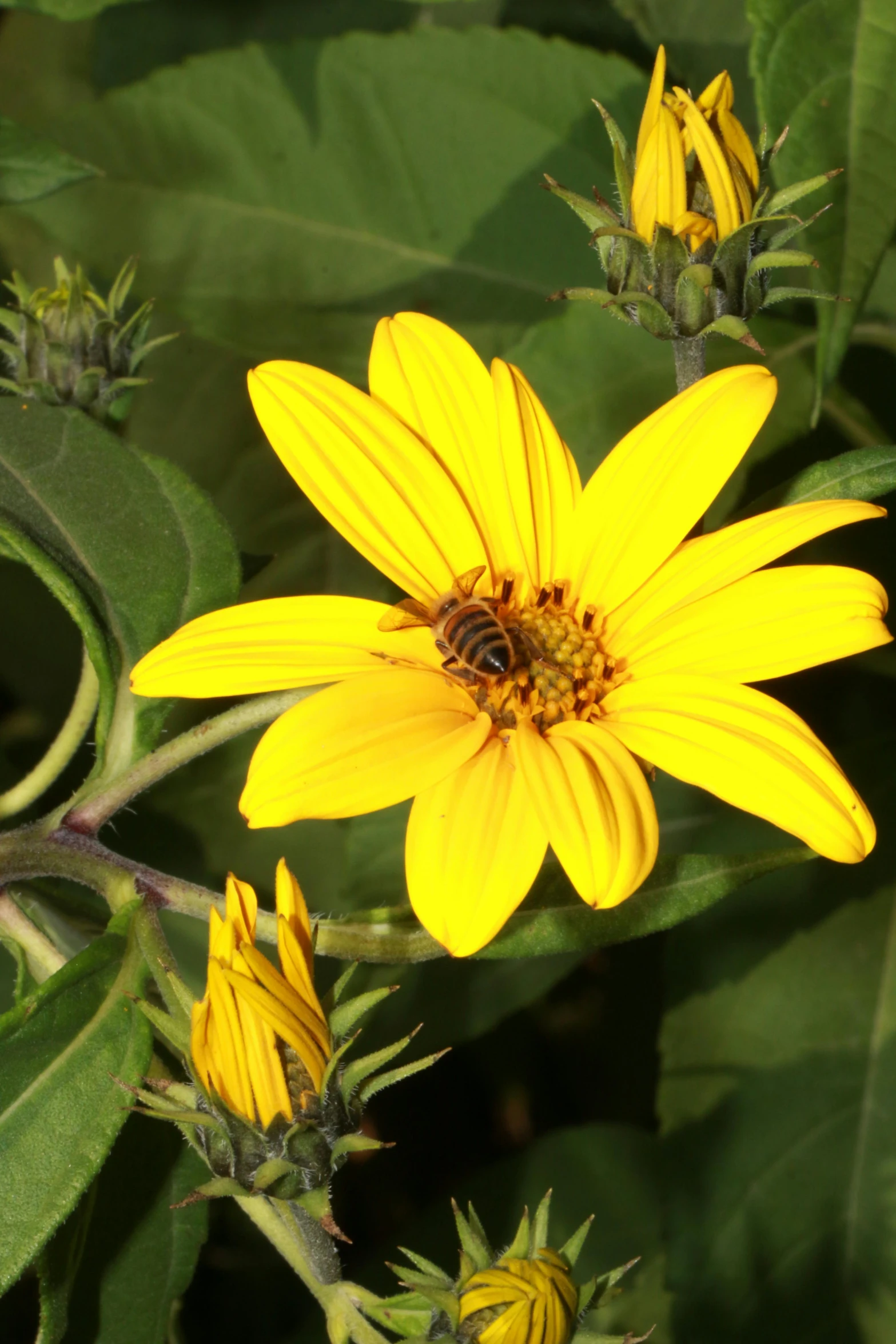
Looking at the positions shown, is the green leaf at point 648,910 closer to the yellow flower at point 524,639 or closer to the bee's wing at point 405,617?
the yellow flower at point 524,639

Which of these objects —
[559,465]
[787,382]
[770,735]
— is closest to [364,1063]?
[770,735]

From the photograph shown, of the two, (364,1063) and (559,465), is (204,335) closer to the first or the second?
(559,465)

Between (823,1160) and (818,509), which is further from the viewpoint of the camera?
(823,1160)

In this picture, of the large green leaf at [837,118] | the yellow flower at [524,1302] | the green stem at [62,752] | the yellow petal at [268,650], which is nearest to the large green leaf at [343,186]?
the large green leaf at [837,118]

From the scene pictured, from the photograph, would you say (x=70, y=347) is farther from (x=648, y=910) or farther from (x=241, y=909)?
(x=648, y=910)

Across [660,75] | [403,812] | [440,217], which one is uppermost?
[660,75]

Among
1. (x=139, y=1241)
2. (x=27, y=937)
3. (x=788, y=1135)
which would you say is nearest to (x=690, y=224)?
(x=27, y=937)
